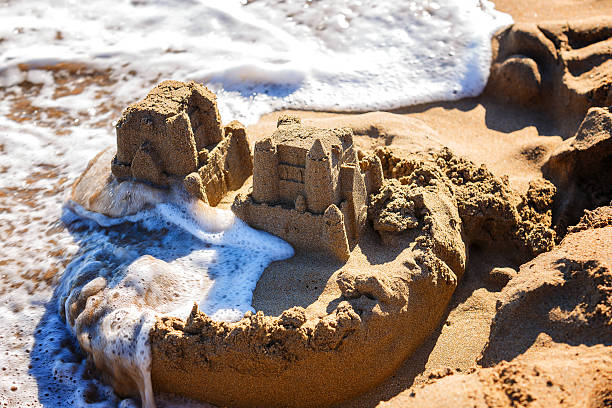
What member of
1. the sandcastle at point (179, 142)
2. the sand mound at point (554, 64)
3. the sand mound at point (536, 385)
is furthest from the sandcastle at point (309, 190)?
the sand mound at point (554, 64)

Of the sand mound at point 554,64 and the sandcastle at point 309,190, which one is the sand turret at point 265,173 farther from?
the sand mound at point 554,64

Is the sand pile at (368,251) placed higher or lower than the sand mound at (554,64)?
lower

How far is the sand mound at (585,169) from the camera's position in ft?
17.5

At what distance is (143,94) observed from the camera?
8398mm

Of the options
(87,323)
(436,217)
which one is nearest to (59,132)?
(87,323)

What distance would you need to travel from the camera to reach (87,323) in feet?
14.9

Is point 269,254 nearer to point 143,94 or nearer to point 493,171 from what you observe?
point 493,171

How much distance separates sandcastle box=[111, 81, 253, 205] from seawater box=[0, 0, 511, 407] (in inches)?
12.6

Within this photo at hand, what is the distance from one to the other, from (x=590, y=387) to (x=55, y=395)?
12.8 feet

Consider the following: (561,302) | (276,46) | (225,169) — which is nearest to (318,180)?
(225,169)

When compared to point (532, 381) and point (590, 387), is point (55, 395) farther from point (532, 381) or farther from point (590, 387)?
point (590, 387)

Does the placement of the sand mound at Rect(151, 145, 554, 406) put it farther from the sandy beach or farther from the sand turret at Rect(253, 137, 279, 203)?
the sand turret at Rect(253, 137, 279, 203)

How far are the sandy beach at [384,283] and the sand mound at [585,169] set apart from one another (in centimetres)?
1

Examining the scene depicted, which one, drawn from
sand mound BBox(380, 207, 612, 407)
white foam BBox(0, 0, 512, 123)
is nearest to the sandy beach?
sand mound BBox(380, 207, 612, 407)
